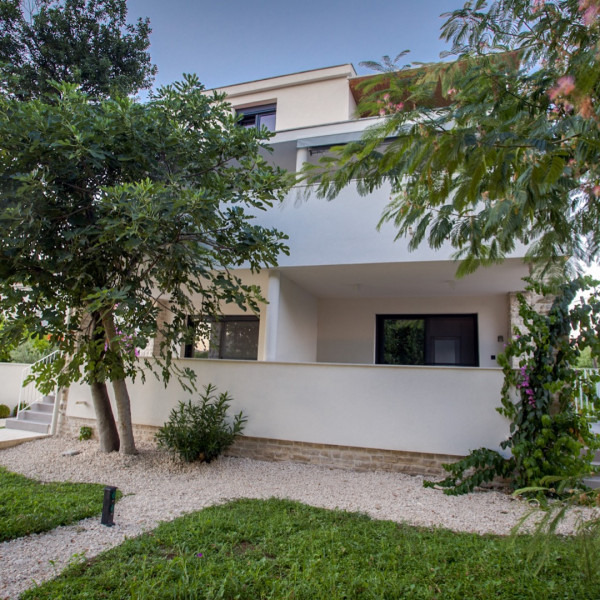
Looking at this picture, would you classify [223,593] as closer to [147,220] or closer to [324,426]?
[147,220]

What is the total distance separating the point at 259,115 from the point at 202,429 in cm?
920

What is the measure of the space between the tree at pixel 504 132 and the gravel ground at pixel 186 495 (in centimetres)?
327

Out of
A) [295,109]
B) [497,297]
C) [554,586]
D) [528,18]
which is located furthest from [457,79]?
[295,109]

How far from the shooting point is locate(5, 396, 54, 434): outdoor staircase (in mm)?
9430

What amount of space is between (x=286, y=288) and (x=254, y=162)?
3.64 metres

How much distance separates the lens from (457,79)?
305 cm

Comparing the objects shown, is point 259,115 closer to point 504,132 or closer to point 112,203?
point 112,203

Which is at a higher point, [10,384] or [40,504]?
[10,384]

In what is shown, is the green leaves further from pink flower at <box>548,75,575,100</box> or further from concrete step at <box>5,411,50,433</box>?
concrete step at <box>5,411,50,433</box>

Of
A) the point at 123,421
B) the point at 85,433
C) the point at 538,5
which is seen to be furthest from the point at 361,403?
the point at 85,433

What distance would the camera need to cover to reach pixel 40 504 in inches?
187

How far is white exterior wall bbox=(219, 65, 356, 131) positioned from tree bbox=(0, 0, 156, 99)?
12.4ft

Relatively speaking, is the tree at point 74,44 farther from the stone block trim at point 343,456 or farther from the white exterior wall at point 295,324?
the stone block trim at point 343,456

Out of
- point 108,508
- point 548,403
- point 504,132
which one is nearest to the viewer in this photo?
point 504,132
